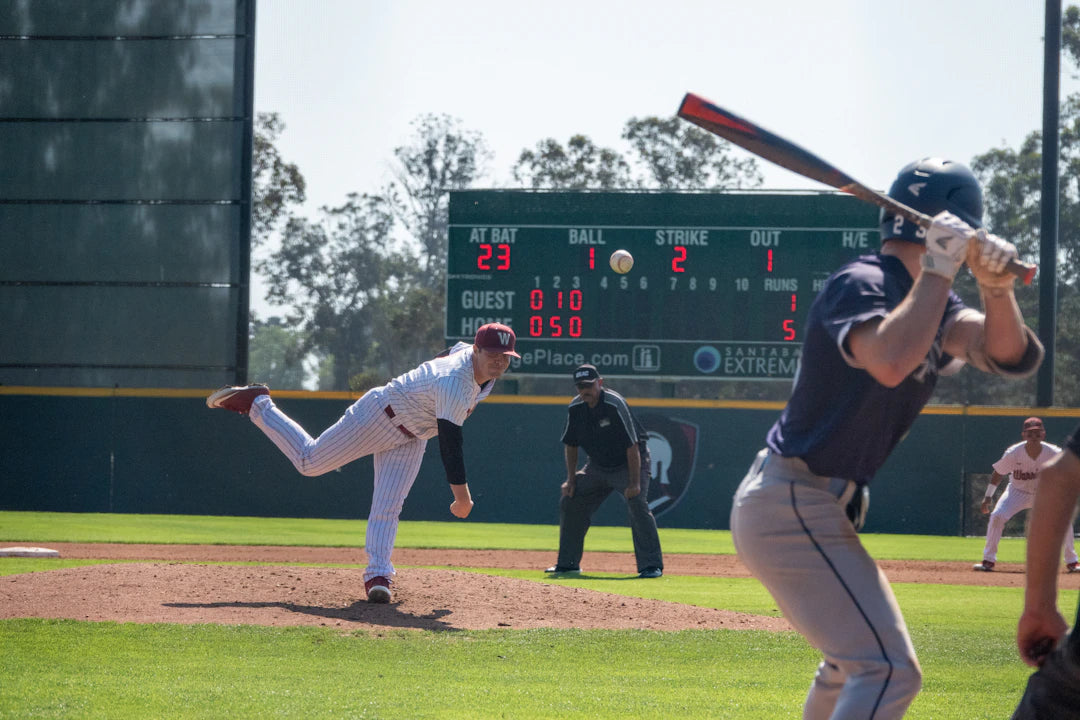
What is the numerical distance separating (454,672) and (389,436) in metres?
2.18

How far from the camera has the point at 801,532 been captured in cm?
295

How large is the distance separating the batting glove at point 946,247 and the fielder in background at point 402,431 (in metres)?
4.40

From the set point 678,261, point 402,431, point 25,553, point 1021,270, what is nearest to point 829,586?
point 1021,270

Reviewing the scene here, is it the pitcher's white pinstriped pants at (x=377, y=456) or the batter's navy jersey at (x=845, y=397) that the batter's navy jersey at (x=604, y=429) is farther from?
the batter's navy jersey at (x=845, y=397)

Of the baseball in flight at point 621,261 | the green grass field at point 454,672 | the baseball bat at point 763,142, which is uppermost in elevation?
the baseball in flight at point 621,261

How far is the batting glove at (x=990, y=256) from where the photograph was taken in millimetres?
2736

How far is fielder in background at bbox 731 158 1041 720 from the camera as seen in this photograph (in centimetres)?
274

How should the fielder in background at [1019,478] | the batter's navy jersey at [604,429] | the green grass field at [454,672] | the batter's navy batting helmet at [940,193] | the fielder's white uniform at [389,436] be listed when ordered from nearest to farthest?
the batter's navy batting helmet at [940,193] → the green grass field at [454,672] → the fielder's white uniform at [389,436] → the batter's navy jersey at [604,429] → the fielder in background at [1019,478]

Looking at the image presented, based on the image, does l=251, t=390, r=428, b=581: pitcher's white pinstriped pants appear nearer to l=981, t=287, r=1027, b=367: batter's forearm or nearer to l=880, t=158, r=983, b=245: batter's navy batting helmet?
l=880, t=158, r=983, b=245: batter's navy batting helmet

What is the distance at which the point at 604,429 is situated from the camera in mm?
10625

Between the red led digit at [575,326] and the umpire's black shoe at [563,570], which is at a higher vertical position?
the red led digit at [575,326]

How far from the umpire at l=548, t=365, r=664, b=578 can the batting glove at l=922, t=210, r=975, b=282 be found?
761 cm

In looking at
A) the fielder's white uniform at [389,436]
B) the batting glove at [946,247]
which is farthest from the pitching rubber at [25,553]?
the batting glove at [946,247]

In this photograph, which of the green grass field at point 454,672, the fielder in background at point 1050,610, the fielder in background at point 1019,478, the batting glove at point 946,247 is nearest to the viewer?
the fielder in background at point 1050,610
